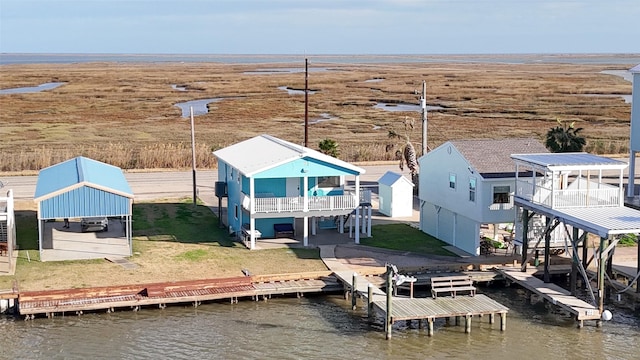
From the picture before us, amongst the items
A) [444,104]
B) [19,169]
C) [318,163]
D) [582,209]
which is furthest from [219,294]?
[444,104]

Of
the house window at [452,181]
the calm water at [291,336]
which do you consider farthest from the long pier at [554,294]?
the house window at [452,181]

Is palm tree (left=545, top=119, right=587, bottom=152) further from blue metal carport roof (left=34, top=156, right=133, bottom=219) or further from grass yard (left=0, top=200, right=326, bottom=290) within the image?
blue metal carport roof (left=34, top=156, right=133, bottom=219)

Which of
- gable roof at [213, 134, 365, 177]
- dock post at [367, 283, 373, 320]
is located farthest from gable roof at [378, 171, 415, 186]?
dock post at [367, 283, 373, 320]

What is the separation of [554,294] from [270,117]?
64379mm

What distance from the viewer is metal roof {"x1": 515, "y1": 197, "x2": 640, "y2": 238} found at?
26000 millimetres

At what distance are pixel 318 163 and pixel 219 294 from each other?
8.36m

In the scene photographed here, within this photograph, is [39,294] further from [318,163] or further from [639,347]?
[639,347]

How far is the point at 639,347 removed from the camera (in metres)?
24.5

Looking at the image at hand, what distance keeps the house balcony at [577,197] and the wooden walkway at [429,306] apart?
13.9 feet

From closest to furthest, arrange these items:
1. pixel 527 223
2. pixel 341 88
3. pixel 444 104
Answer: pixel 527 223, pixel 444 104, pixel 341 88

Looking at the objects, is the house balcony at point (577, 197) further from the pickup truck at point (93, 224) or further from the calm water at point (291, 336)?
the pickup truck at point (93, 224)

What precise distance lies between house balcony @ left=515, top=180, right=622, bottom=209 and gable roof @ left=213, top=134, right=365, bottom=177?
7481mm

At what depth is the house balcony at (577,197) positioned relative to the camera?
2887 centimetres

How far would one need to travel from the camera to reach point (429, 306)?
87.1ft
